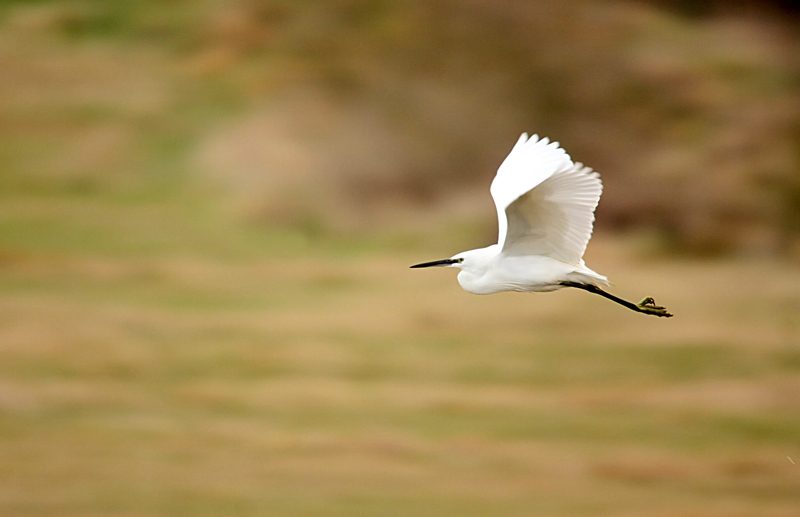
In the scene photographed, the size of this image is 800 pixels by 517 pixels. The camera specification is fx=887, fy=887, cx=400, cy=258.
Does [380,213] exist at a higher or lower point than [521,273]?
higher

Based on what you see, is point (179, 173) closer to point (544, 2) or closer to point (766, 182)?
point (544, 2)

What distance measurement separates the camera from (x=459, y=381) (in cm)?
957

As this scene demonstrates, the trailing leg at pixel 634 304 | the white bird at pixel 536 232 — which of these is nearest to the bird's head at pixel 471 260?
the white bird at pixel 536 232

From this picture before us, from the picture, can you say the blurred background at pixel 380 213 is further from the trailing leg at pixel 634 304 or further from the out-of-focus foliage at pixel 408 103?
the trailing leg at pixel 634 304

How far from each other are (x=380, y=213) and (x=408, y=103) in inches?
45.7

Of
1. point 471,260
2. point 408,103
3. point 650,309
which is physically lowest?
point 650,309

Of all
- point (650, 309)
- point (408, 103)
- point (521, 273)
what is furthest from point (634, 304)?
point (408, 103)

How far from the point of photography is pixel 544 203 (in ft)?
8.99

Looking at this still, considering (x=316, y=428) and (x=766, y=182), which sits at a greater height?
(x=766, y=182)

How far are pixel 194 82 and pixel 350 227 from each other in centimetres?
222

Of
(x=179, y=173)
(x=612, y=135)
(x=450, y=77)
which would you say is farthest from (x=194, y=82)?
(x=612, y=135)

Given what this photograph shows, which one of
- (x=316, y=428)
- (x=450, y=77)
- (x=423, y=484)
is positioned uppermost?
(x=450, y=77)

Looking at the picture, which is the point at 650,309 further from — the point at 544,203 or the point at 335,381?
the point at 335,381

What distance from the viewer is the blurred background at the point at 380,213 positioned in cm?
884
